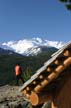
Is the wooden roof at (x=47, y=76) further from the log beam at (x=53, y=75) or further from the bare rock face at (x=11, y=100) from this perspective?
the bare rock face at (x=11, y=100)

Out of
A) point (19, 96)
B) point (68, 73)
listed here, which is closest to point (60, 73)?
point (68, 73)

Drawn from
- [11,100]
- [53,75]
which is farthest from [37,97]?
[11,100]

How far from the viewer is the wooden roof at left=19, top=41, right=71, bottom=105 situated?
10994 mm

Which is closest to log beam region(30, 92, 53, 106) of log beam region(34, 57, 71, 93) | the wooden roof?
the wooden roof

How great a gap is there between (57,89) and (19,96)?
25677 mm

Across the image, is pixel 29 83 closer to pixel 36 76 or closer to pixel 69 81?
pixel 36 76

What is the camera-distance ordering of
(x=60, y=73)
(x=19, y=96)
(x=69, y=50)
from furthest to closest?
1. (x=19, y=96)
2. (x=60, y=73)
3. (x=69, y=50)

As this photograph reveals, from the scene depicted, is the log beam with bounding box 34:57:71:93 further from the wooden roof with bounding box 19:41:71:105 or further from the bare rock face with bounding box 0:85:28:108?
the bare rock face with bounding box 0:85:28:108

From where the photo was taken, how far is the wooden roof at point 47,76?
11.0 metres

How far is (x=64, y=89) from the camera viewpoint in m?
11.8

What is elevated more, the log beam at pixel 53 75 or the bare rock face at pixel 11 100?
the bare rock face at pixel 11 100

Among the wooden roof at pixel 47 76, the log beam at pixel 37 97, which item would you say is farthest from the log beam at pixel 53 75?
the log beam at pixel 37 97

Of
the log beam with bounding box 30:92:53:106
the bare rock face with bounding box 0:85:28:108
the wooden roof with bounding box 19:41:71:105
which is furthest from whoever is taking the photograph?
the bare rock face with bounding box 0:85:28:108

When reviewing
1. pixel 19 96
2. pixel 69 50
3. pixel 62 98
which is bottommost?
pixel 62 98
